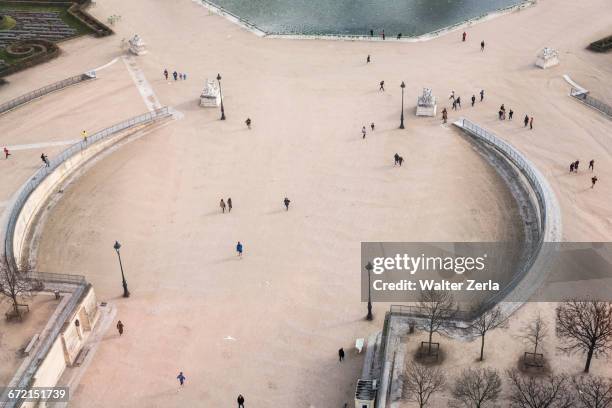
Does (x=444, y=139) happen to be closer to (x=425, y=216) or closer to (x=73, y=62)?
(x=425, y=216)

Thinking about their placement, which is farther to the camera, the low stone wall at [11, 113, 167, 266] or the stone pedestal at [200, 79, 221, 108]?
the stone pedestal at [200, 79, 221, 108]

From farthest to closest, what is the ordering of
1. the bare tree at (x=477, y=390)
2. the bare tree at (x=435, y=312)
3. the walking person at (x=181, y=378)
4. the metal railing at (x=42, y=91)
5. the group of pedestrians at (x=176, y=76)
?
the group of pedestrians at (x=176, y=76), the metal railing at (x=42, y=91), the walking person at (x=181, y=378), the bare tree at (x=435, y=312), the bare tree at (x=477, y=390)

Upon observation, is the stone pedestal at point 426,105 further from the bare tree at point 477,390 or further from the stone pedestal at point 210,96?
the bare tree at point 477,390

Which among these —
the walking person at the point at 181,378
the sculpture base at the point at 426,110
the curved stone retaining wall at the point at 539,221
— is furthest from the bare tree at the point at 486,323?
the sculpture base at the point at 426,110

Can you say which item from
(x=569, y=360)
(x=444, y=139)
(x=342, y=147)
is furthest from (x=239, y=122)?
(x=569, y=360)

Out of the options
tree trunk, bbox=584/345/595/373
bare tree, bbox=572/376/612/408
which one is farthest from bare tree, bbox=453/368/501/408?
tree trunk, bbox=584/345/595/373

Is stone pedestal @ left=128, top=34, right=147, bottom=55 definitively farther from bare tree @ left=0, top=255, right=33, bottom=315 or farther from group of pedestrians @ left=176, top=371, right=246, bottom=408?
group of pedestrians @ left=176, top=371, right=246, bottom=408

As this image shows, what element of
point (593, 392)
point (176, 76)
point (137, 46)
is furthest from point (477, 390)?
point (137, 46)
